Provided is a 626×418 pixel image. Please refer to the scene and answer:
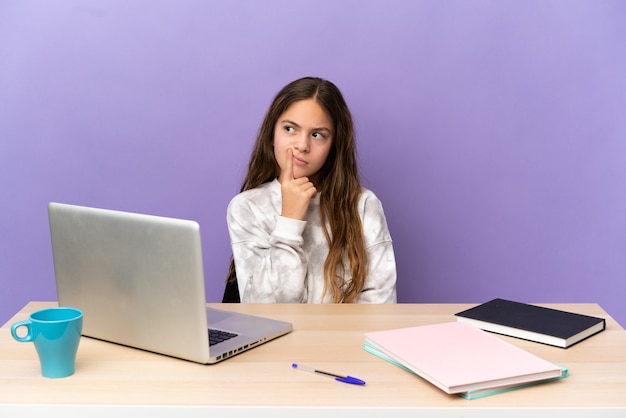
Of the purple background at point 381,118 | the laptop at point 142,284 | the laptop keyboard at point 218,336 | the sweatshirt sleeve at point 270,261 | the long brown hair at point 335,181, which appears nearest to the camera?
the laptop at point 142,284

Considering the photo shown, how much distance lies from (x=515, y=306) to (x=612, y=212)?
51.9 inches

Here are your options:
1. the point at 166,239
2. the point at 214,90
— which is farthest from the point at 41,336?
the point at 214,90

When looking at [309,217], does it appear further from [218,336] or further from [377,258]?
[218,336]

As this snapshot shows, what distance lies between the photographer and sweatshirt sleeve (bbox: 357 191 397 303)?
2002 millimetres

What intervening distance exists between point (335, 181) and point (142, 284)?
984 mm

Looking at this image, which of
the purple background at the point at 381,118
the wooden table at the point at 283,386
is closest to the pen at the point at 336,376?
the wooden table at the point at 283,386

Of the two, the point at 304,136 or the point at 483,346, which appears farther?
the point at 304,136

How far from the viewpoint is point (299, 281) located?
1.93m

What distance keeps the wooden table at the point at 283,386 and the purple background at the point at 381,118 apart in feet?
4.32

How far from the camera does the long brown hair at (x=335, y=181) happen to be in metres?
2.03

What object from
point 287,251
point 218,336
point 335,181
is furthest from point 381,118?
point 218,336

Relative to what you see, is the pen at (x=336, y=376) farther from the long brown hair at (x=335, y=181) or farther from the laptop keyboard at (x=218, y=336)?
the long brown hair at (x=335, y=181)

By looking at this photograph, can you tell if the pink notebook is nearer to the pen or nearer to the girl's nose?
the pen

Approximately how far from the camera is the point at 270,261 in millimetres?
1941
